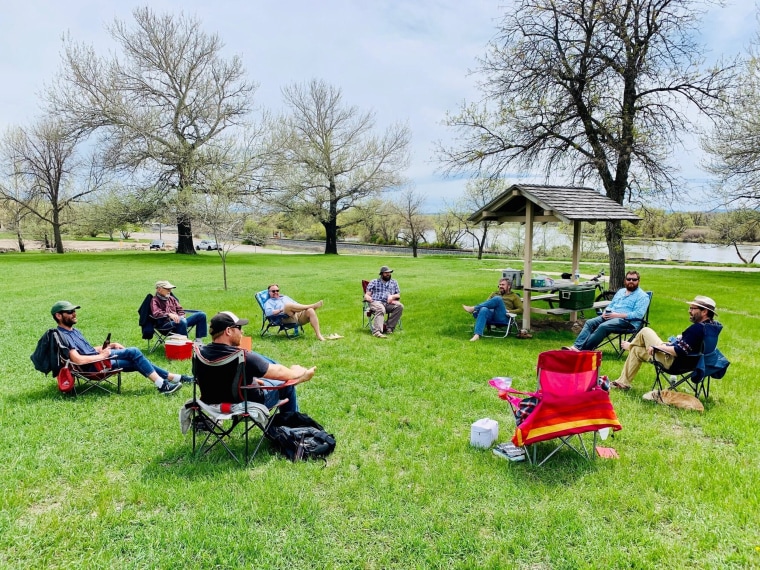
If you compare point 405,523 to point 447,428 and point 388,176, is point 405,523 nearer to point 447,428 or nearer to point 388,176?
point 447,428

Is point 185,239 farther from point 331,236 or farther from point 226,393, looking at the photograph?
point 226,393

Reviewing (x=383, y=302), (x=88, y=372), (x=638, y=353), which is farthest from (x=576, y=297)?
(x=88, y=372)

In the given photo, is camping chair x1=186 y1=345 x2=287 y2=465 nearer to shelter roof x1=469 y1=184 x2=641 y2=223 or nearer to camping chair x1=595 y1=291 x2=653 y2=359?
camping chair x1=595 y1=291 x2=653 y2=359

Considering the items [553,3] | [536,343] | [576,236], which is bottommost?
[536,343]

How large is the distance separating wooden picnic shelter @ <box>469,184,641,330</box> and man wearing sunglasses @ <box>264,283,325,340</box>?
11.6ft

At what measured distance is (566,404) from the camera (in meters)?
3.73

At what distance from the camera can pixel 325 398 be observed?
5102 millimetres

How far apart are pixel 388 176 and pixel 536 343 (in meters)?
27.4

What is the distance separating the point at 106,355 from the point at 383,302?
4553mm

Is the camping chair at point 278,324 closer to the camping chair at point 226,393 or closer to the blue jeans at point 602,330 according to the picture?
the camping chair at point 226,393

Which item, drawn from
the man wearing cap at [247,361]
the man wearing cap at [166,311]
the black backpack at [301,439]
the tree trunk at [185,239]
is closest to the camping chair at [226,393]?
the man wearing cap at [247,361]

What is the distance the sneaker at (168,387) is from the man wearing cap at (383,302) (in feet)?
11.8

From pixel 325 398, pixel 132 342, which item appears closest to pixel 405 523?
pixel 325 398

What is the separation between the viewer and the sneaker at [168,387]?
5182mm
